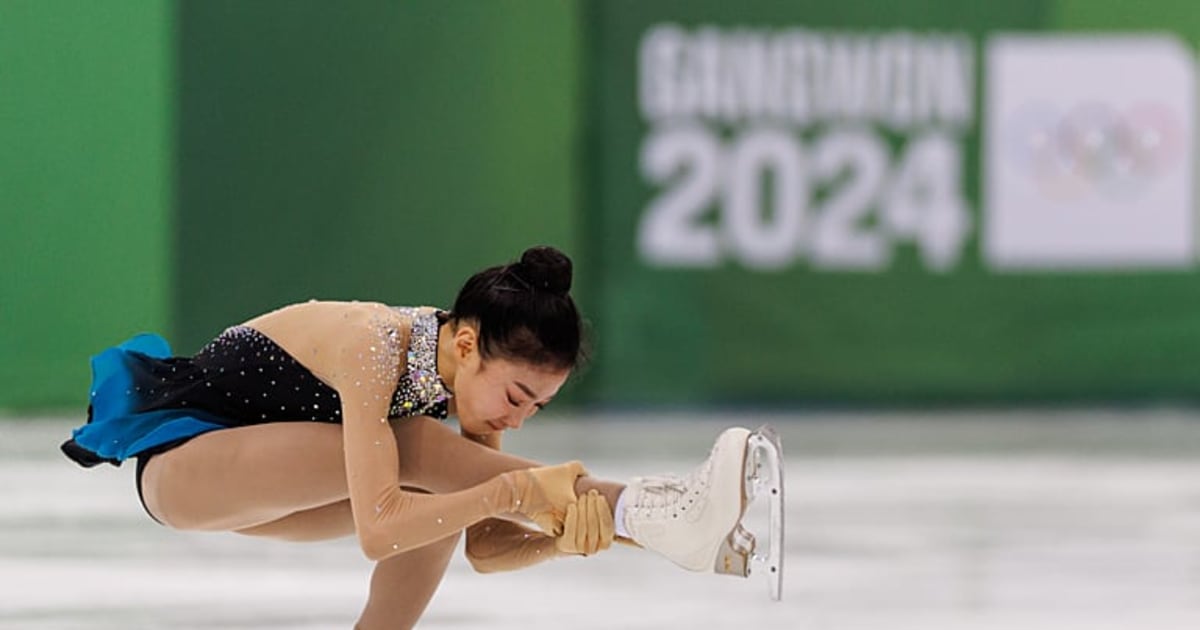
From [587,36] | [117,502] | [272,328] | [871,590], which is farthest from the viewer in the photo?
[587,36]

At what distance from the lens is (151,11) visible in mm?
6969

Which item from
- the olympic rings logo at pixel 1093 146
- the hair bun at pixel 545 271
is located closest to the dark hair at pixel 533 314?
the hair bun at pixel 545 271

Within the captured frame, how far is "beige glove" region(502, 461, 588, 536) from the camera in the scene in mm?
2334

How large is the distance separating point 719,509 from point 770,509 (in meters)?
0.07

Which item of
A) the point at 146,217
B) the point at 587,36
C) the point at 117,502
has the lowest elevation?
the point at 117,502

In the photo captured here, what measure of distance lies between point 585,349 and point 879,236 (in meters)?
5.40

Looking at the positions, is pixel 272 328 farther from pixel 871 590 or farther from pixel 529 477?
pixel 871 590

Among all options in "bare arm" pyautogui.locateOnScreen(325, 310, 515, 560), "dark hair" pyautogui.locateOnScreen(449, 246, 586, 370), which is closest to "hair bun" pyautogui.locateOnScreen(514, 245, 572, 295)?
"dark hair" pyautogui.locateOnScreen(449, 246, 586, 370)

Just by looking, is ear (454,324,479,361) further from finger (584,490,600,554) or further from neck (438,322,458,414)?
finger (584,490,600,554)

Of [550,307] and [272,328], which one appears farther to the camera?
[272,328]

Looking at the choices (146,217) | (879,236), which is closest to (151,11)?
(146,217)

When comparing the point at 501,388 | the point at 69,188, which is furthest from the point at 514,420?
the point at 69,188

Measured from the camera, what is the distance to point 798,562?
393 centimetres

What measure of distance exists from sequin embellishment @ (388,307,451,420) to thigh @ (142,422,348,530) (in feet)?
0.30
